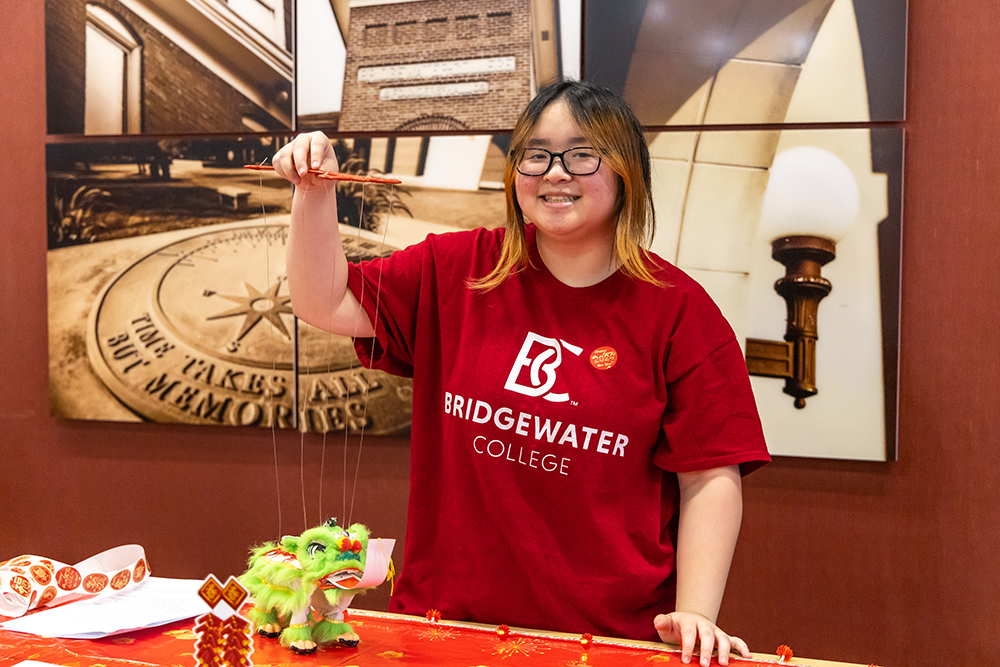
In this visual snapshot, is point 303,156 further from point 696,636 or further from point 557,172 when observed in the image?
point 696,636

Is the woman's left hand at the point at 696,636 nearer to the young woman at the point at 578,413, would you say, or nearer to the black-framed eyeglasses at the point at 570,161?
the young woman at the point at 578,413

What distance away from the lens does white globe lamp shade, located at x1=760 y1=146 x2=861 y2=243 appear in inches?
64.1

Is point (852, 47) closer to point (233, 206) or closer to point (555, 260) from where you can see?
point (555, 260)

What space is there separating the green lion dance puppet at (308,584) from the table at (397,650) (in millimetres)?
20

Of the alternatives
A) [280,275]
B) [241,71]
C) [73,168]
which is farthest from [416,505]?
[73,168]

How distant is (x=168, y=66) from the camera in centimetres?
189

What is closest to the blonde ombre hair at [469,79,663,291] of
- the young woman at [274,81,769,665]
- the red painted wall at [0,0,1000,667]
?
the young woman at [274,81,769,665]

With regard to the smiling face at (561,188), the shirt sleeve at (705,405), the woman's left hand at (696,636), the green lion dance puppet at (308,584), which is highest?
the smiling face at (561,188)

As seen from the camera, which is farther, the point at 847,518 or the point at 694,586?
the point at 847,518

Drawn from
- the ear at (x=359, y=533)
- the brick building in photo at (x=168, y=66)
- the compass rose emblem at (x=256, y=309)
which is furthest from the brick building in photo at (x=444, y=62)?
the ear at (x=359, y=533)

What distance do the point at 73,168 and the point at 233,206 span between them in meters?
A: 0.44

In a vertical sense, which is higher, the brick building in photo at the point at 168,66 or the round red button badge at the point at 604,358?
the brick building in photo at the point at 168,66

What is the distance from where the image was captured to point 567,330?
1.10m

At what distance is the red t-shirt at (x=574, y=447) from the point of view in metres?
1.05
